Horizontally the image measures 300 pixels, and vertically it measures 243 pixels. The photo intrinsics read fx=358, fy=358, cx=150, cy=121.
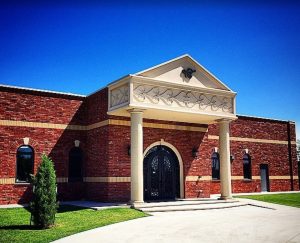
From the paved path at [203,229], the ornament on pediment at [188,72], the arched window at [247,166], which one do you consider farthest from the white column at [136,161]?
the arched window at [247,166]

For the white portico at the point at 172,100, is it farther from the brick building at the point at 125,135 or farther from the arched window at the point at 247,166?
the arched window at the point at 247,166

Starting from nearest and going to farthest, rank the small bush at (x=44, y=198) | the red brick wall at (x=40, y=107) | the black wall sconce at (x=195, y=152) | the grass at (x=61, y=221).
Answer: the grass at (x=61, y=221) < the small bush at (x=44, y=198) < the red brick wall at (x=40, y=107) < the black wall sconce at (x=195, y=152)

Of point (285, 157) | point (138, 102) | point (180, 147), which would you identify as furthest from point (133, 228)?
point (285, 157)

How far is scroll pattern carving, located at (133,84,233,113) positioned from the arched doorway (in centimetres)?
317

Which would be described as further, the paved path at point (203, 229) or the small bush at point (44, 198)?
the small bush at point (44, 198)

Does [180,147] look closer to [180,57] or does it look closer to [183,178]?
[183,178]

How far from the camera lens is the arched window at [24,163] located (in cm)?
1774

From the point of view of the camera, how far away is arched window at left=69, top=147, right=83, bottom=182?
755 inches

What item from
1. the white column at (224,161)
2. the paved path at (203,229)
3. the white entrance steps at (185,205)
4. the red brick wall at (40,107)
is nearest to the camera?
the paved path at (203,229)

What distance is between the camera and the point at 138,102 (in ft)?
52.6

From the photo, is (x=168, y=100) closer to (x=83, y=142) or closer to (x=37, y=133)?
(x=83, y=142)

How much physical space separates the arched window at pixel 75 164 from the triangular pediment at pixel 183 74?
19.9 ft

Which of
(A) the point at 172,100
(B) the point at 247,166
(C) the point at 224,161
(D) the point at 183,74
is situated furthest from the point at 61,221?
(B) the point at 247,166

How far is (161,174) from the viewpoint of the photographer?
19.0 metres
